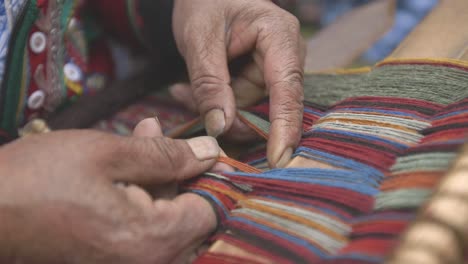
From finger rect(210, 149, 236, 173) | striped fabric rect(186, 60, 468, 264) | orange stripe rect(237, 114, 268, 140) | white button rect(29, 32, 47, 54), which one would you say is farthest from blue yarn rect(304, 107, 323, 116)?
white button rect(29, 32, 47, 54)

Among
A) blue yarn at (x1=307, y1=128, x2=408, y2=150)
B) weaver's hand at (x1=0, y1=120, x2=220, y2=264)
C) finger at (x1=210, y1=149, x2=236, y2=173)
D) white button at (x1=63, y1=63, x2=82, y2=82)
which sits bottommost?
white button at (x1=63, y1=63, x2=82, y2=82)

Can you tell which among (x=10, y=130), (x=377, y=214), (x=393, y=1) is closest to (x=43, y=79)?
(x=10, y=130)

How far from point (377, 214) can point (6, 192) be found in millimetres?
537

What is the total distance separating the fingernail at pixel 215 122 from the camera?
3.28 feet

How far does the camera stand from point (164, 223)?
0.70 metres

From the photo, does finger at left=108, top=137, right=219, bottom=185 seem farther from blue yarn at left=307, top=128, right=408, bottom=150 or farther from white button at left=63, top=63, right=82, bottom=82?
white button at left=63, top=63, right=82, bottom=82

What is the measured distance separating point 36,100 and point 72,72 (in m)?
0.18

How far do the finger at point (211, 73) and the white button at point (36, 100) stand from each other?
41 centimetres

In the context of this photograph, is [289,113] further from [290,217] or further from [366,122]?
[290,217]

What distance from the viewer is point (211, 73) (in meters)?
1.05

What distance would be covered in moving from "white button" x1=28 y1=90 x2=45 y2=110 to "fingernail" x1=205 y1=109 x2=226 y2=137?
19.3 inches

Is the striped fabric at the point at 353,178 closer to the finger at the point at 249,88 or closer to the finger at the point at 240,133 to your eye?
the finger at the point at 240,133

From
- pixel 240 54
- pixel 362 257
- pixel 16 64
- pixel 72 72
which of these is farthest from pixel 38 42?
pixel 362 257

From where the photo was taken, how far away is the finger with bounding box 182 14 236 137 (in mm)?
1014
